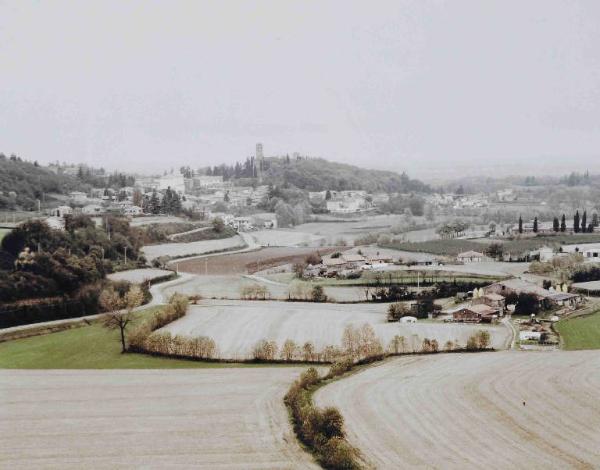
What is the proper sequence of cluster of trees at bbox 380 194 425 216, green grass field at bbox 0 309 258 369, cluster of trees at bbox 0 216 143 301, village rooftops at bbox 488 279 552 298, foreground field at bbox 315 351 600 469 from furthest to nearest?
cluster of trees at bbox 380 194 425 216, cluster of trees at bbox 0 216 143 301, village rooftops at bbox 488 279 552 298, green grass field at bbox 0 309 258 369, foreground field at bbox 315 351 600 469

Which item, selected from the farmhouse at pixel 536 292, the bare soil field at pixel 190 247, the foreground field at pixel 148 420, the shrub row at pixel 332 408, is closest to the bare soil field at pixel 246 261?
the bare soil field at pixel 190 247

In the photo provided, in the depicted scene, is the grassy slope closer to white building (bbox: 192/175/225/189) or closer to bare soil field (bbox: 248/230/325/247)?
bare soil field (bbox: 248/230/325/247)

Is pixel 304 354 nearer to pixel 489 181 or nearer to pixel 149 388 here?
pixel 149 388

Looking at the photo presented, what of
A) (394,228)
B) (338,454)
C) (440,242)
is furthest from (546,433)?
(394,228)

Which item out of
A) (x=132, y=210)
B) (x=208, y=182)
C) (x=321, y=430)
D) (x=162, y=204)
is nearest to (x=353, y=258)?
(x=132, y=210)

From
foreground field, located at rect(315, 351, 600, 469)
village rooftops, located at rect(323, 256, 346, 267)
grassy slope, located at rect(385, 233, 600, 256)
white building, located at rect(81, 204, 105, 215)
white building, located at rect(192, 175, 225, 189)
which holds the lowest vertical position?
foreground field, located at rect(315, 351, 600, 469)

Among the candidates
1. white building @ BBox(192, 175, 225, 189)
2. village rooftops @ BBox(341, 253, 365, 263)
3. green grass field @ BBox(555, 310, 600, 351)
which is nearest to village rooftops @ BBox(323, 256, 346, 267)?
village rooftops @ BBox(341, 253, 365, 263)

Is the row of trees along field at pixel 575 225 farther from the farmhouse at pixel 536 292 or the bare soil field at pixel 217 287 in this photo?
the bare soil field at pixel 217 287
